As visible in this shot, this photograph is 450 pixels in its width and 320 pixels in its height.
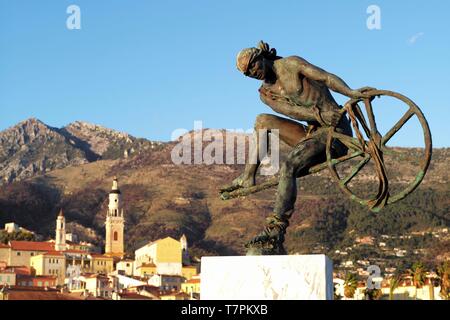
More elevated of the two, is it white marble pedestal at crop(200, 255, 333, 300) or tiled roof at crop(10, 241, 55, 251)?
tiled roof at crop(10, 241, 55, 251)

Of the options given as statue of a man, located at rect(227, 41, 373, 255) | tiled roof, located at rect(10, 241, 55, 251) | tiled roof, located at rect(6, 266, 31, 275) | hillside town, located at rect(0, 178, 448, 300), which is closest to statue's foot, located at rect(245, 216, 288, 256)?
statue of a man, located at rect(227, 41, 373, 255)

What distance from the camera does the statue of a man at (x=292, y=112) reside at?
10.2 m

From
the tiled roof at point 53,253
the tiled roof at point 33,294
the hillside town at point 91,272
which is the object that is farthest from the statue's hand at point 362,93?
the tiled roof at point 53,253

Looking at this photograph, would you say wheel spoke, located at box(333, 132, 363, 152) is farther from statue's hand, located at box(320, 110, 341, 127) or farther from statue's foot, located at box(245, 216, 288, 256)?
statue's foot, located at box(245, 216, 288, 256)

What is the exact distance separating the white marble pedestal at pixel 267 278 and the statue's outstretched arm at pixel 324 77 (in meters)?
1.98

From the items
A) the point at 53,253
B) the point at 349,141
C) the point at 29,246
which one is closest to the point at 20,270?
the point at 53,253

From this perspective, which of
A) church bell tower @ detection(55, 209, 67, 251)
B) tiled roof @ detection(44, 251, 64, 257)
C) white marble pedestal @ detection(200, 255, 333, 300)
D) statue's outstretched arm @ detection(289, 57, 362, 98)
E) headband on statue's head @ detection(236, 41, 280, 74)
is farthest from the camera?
church bell tower @ detection(55, 209, 67, 251)

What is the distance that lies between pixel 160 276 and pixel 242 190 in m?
133

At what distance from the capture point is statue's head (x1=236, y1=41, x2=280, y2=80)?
1057 centimetres

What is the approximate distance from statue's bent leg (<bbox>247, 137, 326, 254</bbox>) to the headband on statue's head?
109 cm

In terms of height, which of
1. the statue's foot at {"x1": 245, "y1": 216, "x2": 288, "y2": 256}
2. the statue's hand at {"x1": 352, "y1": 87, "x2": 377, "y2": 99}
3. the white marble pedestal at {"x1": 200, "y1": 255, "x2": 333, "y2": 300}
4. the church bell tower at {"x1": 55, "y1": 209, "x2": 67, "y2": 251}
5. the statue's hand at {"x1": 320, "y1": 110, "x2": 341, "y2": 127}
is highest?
the church bell tower at {"x1": 55, "y1": 209, "x2": 67, "y2": 251}

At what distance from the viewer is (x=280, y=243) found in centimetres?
1002

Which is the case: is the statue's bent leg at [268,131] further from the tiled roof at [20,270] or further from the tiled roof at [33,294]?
the tiled roof at [20,270]
